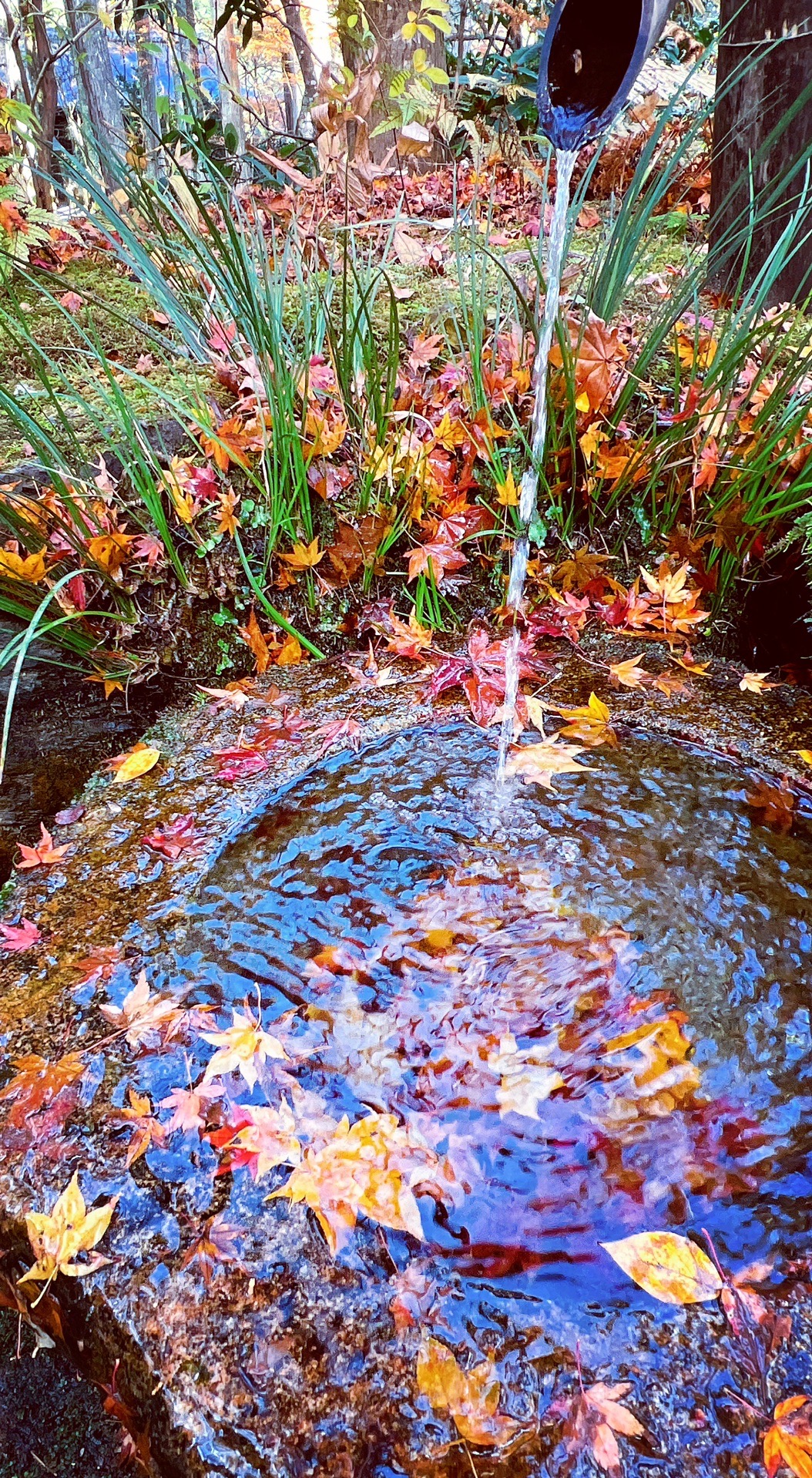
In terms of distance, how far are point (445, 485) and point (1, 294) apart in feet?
6.88

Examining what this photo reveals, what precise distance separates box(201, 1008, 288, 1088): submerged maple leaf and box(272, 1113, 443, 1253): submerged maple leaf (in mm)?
183

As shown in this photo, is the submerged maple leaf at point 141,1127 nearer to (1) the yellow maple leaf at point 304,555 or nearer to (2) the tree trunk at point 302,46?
(1) the yellow maple leaf at point 304,555

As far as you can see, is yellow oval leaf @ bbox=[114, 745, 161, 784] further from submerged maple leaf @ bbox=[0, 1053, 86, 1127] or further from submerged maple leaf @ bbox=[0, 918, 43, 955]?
submerged maple leaf @ bbox=[0, 1053, 86, 1127]

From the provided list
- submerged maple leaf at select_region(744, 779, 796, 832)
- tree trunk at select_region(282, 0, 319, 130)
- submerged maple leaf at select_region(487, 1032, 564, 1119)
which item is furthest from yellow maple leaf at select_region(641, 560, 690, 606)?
tree trunk at select_region(282, 0, 319, 130)

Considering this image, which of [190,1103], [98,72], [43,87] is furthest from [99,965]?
[98,72]

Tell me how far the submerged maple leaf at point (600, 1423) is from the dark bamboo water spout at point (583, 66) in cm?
232

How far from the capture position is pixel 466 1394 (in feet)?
3.28

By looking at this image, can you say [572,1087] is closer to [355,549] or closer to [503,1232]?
[503,1232]

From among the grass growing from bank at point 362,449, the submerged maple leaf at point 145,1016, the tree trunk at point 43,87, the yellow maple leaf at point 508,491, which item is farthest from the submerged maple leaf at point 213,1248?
the tree trunk at point 43,87

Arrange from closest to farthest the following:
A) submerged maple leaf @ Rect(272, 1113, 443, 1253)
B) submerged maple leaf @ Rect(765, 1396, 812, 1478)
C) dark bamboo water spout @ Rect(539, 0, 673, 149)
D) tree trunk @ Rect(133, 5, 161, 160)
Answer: submerged maple leaf @ Rect(765, 1396, 812, 1478) → submerged maple leaf @ Rect(272, 1113, 443, 1253) → dark bamboo water spout @ Rect(539, 0, 673, 149) → tree trunk @ Rect(133, 5, 161, 160)

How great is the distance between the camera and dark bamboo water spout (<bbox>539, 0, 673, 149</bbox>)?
5.67 feet

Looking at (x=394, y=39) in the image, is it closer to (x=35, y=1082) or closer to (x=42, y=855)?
(x=42, y=855)

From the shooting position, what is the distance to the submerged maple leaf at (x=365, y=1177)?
118 centimetres

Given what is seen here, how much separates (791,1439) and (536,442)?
220 centimetres
